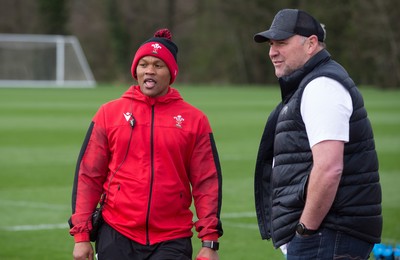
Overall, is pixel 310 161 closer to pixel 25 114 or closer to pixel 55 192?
pixel 55 192

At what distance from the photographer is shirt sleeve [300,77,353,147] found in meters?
4.91

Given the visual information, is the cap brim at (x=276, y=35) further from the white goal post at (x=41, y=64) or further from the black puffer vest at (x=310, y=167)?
the white goal post at (x=41, y=64)

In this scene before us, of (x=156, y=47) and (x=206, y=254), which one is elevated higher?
(x=156, y=47)

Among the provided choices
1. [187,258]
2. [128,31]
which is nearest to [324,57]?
[187,258]

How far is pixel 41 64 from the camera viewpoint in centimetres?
5791

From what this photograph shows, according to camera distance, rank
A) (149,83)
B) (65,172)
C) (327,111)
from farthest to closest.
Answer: (65,172) → (149,83) → (327,111)

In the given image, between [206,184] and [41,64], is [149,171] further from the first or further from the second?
[41,64]

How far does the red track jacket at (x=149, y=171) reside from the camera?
5.75m

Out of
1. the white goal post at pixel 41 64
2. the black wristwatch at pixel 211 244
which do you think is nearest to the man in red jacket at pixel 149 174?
the black wristwatch at pixel 211 244

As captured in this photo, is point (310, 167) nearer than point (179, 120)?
Yes

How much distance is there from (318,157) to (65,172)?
12757 millimetres

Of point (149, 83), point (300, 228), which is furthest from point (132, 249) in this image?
point (300, 228)

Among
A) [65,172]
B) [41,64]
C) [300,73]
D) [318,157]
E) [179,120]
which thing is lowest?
[41,64]

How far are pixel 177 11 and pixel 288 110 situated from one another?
8537 cm
